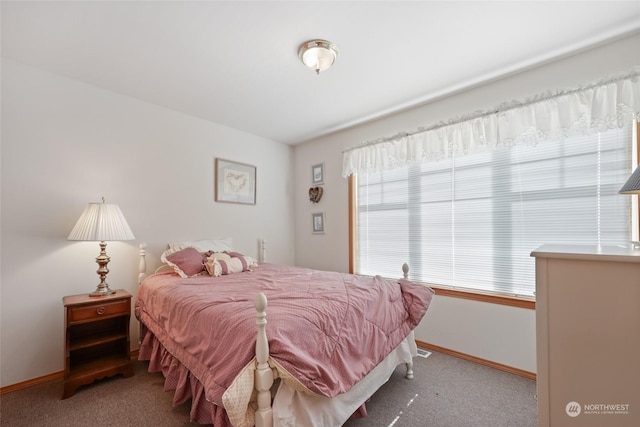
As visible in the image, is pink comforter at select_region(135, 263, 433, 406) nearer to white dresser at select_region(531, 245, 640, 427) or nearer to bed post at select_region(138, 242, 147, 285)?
bed post at select_region(138, 242, 147, 285)

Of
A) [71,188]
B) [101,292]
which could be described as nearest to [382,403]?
[101,292]

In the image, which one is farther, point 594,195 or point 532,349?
point 532,349

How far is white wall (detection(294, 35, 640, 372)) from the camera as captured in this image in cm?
211

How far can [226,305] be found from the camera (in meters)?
1.61

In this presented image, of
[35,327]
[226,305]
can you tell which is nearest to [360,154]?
[226,305]

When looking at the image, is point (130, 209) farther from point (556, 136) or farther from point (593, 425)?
point (556, 136)

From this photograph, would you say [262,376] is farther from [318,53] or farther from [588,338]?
[318,53]

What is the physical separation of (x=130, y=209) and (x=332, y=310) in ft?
7.72

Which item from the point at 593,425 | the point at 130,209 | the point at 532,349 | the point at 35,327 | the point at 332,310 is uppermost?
the point at 130,209

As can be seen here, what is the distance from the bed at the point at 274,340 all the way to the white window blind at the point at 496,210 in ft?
2.55

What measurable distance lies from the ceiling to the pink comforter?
1.78m

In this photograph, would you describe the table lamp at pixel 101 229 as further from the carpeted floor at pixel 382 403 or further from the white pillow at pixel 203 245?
the carpeted floor at pixel 382 403

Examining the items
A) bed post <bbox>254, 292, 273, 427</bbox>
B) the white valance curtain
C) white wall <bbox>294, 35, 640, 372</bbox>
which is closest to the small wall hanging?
white wall <bbox>294, 35, 640, 372</bbox>

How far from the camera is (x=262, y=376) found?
1.16 m
